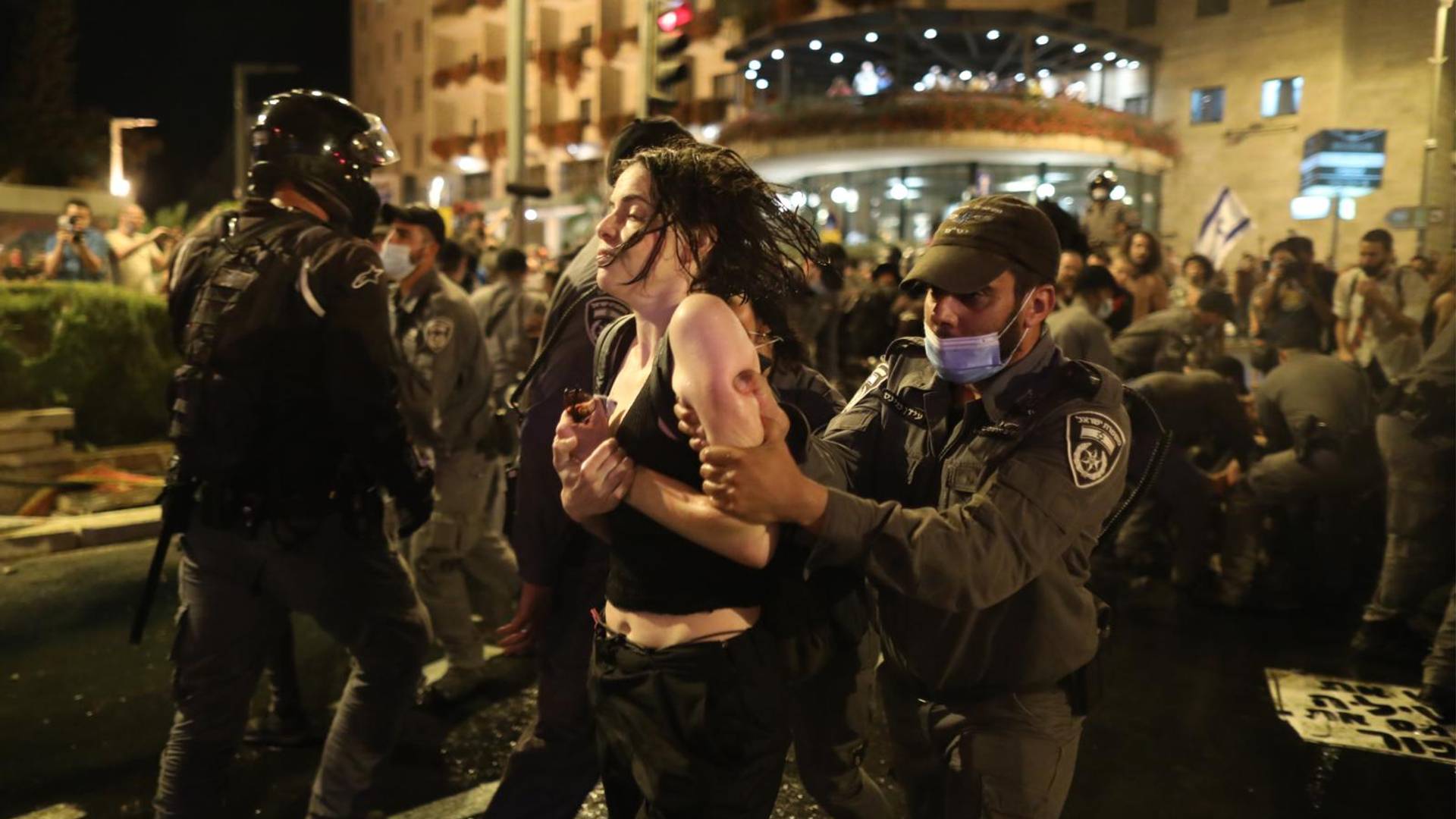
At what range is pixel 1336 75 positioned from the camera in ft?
20.2

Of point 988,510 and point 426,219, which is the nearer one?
point 988,510

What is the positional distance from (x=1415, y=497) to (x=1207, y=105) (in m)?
9.52

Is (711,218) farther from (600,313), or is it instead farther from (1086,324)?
(1086,324)

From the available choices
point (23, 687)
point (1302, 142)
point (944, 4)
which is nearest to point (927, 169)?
point (944, 4)

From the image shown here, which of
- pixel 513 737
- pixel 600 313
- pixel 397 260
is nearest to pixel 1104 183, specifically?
pixel 397 260

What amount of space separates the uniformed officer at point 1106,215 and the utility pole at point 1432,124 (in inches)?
144

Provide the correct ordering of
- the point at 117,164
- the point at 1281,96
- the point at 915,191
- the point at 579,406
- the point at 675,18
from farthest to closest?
the point at 915,191, the point at 117,164, the point at 675,18, the point at 1281,96, the point at 579,406

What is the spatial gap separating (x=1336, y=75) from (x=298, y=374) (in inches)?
223

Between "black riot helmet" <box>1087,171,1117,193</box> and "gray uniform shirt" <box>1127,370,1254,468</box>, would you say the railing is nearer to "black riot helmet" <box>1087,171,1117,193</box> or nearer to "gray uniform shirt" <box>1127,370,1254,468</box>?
"black riot helmet" <box>1087,171,1117,193</box>

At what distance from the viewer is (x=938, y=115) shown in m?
26.9

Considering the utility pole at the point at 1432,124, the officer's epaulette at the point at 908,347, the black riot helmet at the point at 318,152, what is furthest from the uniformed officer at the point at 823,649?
the utility pole at the point at 1432,124

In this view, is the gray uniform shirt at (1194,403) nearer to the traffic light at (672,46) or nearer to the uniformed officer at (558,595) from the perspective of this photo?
the uniformed officer at (558,595)

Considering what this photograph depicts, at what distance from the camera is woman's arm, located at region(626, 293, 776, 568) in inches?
71.9

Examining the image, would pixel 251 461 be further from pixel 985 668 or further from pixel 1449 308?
pixel 1449 308
